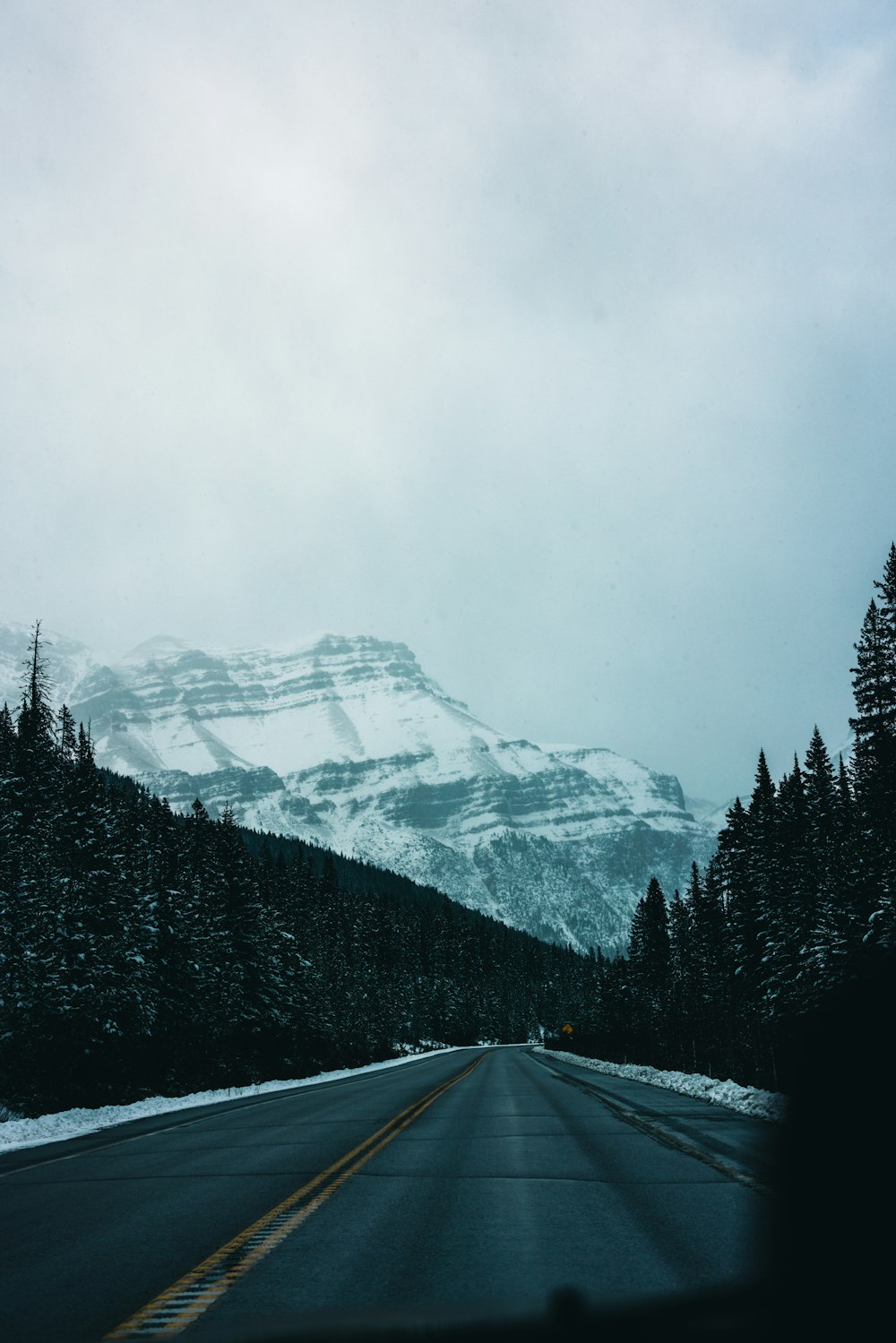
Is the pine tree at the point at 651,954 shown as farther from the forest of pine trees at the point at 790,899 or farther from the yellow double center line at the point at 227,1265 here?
the yellow double center line at the point at 227,1265

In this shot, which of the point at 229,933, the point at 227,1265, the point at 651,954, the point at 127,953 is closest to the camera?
the point at 227,1265

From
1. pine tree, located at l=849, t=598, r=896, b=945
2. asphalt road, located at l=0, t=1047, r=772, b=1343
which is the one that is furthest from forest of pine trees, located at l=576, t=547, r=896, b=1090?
asphalt road, located at l=0, t=1047, r=772, b=1343

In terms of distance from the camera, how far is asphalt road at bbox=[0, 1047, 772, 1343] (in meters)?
6.01

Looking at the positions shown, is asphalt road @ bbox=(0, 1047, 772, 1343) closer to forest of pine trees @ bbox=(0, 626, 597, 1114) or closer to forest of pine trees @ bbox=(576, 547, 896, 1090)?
forest of pine trees @ bbox=(576, 547, 896, 1090)

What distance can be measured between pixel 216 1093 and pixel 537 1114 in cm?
1717

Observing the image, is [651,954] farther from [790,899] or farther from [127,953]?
[127,953]

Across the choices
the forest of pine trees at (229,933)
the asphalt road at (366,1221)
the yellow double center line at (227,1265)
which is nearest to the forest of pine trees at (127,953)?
the forest of pine trees at (229,933)

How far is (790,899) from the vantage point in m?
45.0

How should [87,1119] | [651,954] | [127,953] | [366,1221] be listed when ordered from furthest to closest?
[651,954]
[127,953]
[87,1119]
[366,1221]

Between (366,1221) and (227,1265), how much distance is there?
173 cm

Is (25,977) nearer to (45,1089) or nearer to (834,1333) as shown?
(45,1089)

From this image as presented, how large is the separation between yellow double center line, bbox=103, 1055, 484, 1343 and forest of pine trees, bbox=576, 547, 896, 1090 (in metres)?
12.0

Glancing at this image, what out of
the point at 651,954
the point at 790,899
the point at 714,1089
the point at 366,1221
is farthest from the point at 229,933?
the point at 651,954

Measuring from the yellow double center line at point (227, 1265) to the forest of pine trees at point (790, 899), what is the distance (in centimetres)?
1196
